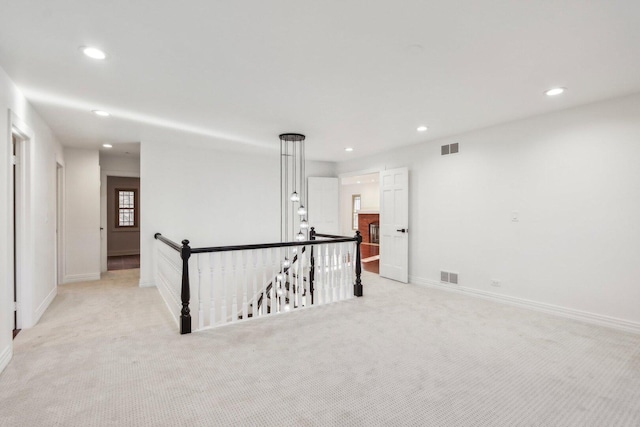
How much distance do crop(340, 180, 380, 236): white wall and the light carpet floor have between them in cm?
871

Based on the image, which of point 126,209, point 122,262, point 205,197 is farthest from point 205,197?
point 126,209

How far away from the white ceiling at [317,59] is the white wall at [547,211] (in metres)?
0.36

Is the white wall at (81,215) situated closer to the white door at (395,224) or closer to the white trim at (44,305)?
the white trim at (44,305)

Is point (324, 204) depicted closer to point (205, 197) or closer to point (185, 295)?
point (205, 197)

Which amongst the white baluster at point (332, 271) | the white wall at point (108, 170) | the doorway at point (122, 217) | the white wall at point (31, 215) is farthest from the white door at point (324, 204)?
the doorway at point (122, 217)

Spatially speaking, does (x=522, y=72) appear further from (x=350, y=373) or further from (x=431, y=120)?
(x=350, y=373)

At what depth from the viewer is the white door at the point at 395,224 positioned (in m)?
5.36

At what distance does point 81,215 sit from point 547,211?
7.32 metres

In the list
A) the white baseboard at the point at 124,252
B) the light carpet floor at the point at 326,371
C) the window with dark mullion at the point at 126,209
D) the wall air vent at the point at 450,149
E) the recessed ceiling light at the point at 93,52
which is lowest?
the light carpet floor at the point at 326,371

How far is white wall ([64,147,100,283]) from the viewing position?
548 centimetres

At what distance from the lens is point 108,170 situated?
6473 mm

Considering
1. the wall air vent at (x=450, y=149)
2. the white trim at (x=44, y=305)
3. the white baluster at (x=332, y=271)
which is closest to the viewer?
the white trim at (x=44, y=305)

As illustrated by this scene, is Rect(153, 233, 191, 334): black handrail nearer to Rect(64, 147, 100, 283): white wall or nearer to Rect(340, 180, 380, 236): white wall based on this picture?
Rect(64, 147, 100, 283): white wall

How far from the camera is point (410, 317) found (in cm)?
356
